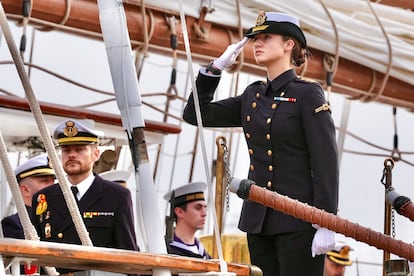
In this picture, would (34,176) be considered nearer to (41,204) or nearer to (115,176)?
(41,204)

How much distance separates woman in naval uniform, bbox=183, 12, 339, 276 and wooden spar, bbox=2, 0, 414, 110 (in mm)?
2423

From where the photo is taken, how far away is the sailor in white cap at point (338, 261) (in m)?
7.37

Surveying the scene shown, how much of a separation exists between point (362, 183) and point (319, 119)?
20.3 feet

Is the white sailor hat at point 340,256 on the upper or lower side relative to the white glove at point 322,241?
upper

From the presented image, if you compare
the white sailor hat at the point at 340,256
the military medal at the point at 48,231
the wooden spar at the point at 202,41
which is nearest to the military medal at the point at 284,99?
the military medal at the point at 48,231

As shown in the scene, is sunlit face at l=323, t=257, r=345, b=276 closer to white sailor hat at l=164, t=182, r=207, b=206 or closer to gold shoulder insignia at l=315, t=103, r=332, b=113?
white sailor hat at l=164, t=182, r=207, b=206

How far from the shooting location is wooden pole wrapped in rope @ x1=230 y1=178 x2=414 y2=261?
3.69 metres

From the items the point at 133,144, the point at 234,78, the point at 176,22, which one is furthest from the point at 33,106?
the point at 234,78

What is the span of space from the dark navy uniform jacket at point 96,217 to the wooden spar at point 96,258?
5.29ft

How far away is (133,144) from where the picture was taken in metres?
3.24

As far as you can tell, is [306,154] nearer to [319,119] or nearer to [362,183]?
[319,119]

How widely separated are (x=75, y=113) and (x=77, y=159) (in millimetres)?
1796

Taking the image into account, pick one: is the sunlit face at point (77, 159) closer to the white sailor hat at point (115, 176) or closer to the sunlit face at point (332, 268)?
the white sailor hat at point (115, 176)

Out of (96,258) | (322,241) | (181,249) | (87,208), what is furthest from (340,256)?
(96,258)
